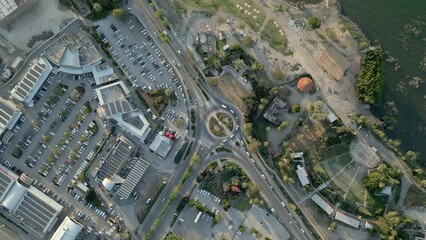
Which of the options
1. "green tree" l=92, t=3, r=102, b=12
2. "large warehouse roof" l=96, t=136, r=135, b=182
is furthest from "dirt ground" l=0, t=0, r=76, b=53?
"large warehouse roof" l=96, t=136, r=135, b=182

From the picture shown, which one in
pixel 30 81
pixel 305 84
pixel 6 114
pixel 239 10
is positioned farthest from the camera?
pixel 239 10

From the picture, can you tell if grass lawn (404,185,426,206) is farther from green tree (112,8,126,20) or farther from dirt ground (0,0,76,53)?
dirt ground (0,0,76,53)

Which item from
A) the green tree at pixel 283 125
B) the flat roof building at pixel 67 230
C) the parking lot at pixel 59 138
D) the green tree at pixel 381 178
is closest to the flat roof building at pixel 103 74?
the parking lot at pixel 59 138

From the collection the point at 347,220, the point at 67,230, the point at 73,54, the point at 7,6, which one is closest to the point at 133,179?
the point at 67,230

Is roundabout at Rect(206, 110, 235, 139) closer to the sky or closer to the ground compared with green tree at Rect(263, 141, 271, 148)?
closer to the sky

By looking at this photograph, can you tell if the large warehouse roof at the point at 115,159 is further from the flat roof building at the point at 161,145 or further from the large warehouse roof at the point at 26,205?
the large warehouse roof at the point at 26,205

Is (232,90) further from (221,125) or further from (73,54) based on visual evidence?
(73,54)

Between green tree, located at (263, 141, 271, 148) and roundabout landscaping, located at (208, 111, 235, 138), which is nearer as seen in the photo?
green tree, located at (263, 141, 271, 148)
